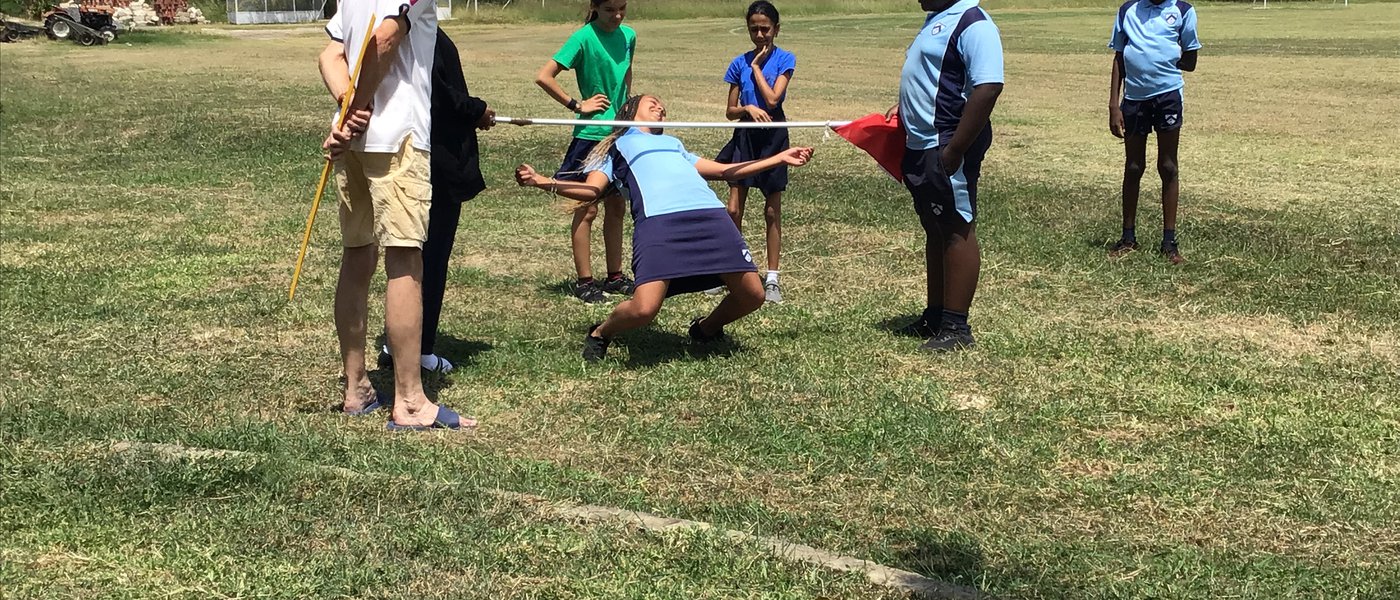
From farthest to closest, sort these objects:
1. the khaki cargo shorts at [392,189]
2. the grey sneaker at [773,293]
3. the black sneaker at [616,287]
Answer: the black sneaker at [616,287]
the grey sneaker at [773,293]
the khaki cargo shorts at [392,189]

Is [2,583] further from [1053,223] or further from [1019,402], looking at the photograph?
[1053,223]

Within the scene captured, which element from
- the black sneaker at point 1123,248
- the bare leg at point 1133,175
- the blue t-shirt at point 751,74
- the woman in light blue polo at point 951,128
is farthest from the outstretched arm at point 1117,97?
the woman in light blue polo at point 951,128

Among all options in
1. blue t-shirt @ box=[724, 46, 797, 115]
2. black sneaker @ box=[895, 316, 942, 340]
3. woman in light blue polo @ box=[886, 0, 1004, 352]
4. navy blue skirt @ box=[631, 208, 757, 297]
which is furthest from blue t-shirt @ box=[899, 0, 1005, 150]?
blue t-shirt @ box=[724, 46, 797, 115]

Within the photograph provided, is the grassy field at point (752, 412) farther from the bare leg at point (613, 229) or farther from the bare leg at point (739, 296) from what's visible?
Answer: the bare leg at point (613, 229)

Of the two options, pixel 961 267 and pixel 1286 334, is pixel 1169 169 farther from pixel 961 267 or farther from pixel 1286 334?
pixel 961 267

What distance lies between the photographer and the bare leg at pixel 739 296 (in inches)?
227

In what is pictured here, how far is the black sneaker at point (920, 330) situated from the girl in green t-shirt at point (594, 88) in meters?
1.78

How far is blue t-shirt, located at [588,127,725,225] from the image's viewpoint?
5.81m

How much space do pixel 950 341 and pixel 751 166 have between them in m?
1.27

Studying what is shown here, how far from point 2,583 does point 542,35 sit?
132 ft

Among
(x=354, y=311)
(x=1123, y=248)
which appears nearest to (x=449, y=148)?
(x=354, y=311)

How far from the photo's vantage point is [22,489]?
398cm

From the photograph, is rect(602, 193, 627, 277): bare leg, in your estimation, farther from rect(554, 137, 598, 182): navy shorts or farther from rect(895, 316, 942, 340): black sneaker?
rect(895, 316, 942, 340): black sneaker

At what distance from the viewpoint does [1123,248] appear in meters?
8.26
